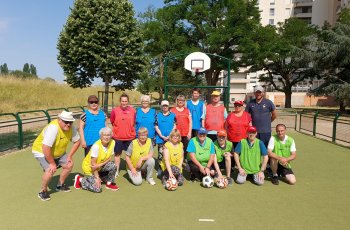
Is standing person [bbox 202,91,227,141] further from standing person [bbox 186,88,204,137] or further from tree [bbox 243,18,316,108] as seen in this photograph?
tree [bbox 243,18,316,108]

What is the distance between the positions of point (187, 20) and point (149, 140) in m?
25.1

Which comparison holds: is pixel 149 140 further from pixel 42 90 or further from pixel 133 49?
pixel 42 90

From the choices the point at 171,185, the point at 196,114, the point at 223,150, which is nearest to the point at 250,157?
the point at 223,150

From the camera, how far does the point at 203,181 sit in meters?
5.44

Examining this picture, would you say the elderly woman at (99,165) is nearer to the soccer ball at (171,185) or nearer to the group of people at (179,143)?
the group of people at (179,143)

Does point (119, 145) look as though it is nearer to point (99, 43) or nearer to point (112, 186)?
point (112, 186)

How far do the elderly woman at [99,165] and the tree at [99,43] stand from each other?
13.6 m

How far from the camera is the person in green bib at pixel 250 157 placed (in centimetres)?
567

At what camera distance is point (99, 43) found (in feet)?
59.6

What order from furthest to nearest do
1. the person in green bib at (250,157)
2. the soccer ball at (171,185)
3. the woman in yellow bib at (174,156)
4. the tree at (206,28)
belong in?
the tree at (206,28) < the person in green bib at (250,157) < the woman in yellow bib at (174,156) < the soccer ball at (171,185)

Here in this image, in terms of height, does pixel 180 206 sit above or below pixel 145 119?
below

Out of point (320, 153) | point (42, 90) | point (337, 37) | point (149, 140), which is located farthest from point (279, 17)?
point (149, 140)

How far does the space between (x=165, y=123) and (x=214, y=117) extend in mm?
989

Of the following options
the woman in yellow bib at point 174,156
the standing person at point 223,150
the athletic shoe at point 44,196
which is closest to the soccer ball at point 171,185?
the woman in yellow bib at point 174,156
